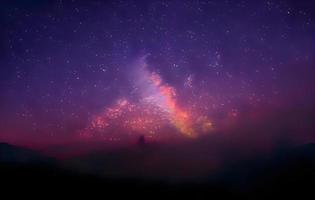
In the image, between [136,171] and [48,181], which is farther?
[136,171]

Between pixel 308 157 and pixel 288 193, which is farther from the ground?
pixel 308 157

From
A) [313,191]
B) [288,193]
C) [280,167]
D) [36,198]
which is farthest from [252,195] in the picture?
[36,198]

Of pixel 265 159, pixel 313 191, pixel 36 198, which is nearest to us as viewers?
pixel 313 191

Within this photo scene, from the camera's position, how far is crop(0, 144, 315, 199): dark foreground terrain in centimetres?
4041

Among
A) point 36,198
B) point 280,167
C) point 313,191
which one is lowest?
point 36,198

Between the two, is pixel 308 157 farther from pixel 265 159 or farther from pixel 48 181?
pixel 48 181

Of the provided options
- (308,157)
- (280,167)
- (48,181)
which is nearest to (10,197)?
(48,181)

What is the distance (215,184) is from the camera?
48656 mm

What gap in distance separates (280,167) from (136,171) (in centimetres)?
3185

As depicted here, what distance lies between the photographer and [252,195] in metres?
39.7

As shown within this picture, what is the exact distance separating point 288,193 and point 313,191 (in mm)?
2975

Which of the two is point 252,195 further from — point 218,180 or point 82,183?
point 82,183

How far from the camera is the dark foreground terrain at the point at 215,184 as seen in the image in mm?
40406

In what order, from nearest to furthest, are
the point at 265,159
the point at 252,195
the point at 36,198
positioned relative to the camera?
1. the point at 252,195
2. the point at 36,198
3. the point at 265,159
